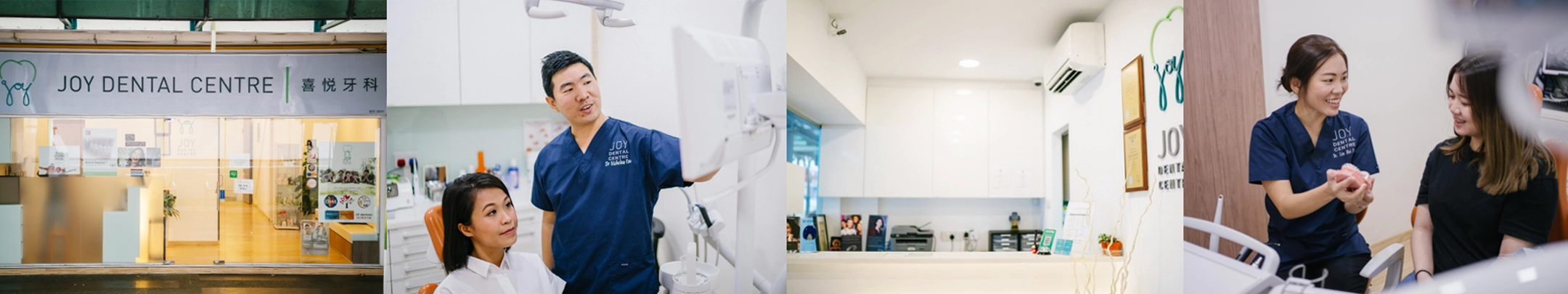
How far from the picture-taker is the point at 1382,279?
137 centimetres

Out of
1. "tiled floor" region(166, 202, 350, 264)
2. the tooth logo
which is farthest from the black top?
the tooth logo

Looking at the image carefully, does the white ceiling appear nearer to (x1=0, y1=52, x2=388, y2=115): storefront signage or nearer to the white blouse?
the white blouse

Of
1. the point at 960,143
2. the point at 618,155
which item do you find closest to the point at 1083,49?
the point at 960,143

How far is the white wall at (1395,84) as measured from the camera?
4.13 feet

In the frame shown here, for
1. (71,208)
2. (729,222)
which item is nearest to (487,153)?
(729,222)

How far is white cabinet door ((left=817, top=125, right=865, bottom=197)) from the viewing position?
7.68ft

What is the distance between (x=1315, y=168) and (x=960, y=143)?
98 cm

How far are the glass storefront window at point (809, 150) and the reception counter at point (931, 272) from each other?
19 centimetres

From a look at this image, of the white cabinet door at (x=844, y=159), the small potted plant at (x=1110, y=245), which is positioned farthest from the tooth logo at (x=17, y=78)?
the small potted plant at (x=1110, y=245)

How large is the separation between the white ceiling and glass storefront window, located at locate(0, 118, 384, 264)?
3602mm

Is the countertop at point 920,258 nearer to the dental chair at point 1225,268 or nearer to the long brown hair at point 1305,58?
the dental chair at point 1225,268

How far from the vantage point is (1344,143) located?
141 cm

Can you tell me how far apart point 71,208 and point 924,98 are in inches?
226

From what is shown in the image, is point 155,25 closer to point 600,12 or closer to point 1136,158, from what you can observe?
point 600,12
